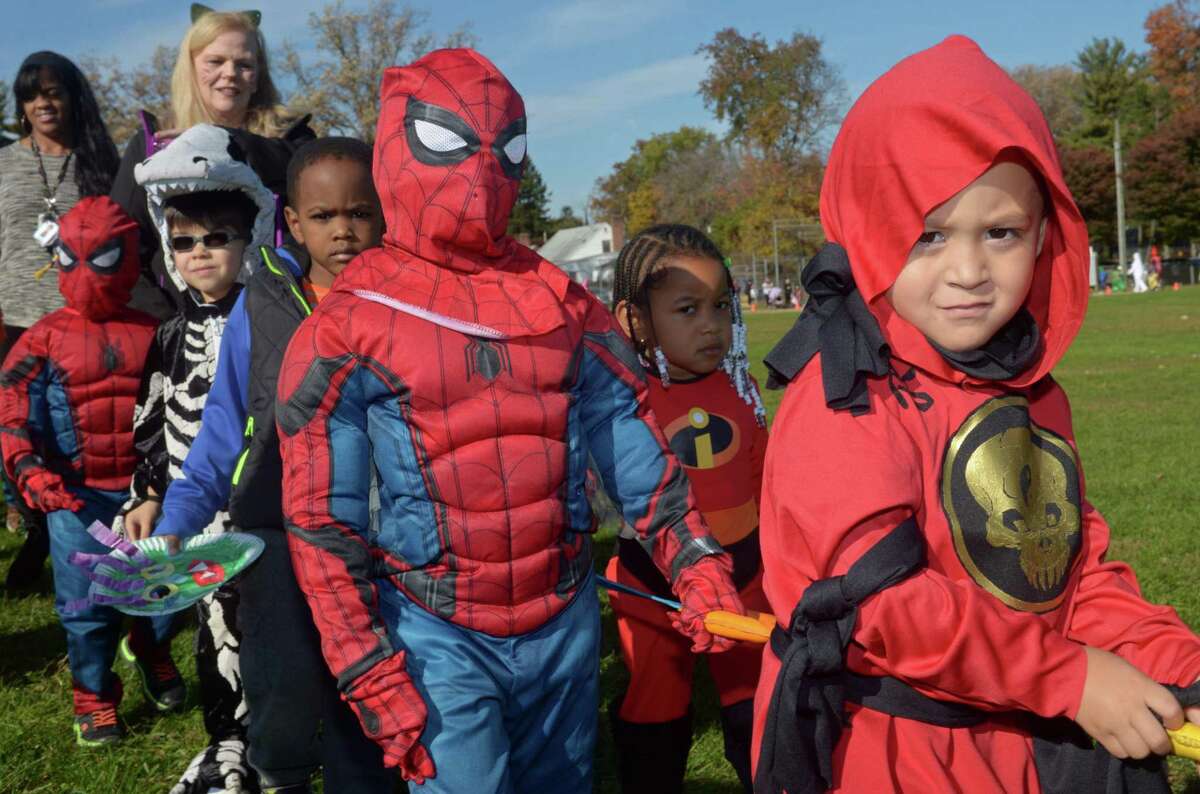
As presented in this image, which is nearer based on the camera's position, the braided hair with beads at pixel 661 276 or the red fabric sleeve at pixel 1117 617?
the red fabric sleeve at pixel 1117 617

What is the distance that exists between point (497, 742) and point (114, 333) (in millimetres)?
2980

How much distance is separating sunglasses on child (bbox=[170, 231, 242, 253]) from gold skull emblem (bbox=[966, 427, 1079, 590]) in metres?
2.70

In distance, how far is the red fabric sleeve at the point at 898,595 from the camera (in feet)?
5.98

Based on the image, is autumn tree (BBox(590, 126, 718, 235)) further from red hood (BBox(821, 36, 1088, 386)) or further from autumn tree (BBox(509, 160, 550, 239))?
red hood (BBox(821, 36, 1088, 386))

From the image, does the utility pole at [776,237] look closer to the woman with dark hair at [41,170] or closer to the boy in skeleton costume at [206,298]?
the woman with dark hair at [41,170]

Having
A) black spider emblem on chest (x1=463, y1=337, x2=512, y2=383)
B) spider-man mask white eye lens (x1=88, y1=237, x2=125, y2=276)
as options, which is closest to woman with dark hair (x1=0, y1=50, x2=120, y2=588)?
spider-man mask white eye lens (x1=88, y1=237, x2=125, y2=276)

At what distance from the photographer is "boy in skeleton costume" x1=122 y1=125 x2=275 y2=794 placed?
369 cm

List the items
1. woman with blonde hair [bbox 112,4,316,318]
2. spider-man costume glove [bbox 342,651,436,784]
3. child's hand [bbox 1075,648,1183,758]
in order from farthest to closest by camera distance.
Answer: woman with blonde hair [bbox 112,4,316,318], spider-man costume glove [bbox 342,651,436,784], child's hand [bbox 1075,648,1183,758]

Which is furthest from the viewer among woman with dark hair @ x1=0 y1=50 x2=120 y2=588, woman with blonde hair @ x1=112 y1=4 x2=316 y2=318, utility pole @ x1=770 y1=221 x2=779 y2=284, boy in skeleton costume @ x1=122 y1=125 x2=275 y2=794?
utility pole @ x1=770 y1=221 x2=779 y2=284

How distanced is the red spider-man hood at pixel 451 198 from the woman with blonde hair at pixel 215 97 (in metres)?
1.98

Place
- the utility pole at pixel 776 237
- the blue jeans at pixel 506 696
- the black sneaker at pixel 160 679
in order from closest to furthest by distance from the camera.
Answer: the blue jeans at pixel 506 696
the black sneaker at pixel 160 679
the utility pole at pixel 776 237

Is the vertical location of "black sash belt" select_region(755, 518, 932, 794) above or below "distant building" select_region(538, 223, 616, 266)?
below

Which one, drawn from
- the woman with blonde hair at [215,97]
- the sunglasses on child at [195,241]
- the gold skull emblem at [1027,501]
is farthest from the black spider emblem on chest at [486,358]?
the woman with blonde hair at [215,97]

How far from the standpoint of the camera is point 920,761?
197 centimetres
